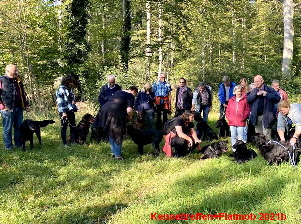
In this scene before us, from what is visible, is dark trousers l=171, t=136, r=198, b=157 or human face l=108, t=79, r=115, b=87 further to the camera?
human face l=108, t=79, r=115, b=87

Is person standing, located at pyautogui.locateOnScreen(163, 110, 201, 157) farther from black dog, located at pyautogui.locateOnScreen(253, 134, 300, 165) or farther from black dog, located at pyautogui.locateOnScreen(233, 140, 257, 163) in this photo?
black dog, located at pyautogui.locateOnScreen(253, 134, 300, 165)

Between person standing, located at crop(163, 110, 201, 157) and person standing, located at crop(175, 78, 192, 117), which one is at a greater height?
person standing, located at crop(175, 78, 192, 117)

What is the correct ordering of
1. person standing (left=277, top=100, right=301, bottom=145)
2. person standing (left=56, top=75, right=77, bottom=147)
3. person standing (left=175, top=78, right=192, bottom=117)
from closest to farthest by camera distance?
person standing (left=277, top=100, right=301, bottom=145) → person standing (left=56, top=75, right=77, bottom=147) → person standing (left=175, top=78, right=192, bottom=117)

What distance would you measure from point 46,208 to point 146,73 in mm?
12629

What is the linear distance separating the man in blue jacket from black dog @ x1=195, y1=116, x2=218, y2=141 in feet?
5.07

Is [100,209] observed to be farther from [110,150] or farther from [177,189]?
[110,150]

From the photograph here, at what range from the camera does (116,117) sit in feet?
20.9

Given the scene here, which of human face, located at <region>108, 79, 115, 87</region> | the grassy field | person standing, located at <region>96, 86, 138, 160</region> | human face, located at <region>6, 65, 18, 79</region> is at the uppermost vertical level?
human face, located at <region>6, 65, 18, 79</region>

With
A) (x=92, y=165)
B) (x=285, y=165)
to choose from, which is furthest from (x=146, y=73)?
(x=285, y=165)

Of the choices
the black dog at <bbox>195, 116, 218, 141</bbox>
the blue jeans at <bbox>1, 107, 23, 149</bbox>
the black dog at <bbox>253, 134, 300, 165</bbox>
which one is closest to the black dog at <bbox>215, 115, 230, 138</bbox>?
the black dog at <bbox>195, 116, 218, 141</bbox>

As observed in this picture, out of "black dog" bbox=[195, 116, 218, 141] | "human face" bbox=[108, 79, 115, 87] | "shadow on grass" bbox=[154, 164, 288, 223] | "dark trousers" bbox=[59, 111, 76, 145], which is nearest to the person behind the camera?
"shadow on grass" bbox=[154, 164, 288, 223]

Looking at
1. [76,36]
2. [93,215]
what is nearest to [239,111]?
[93,215]

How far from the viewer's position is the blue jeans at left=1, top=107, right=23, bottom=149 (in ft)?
21.7

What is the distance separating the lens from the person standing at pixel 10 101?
650cm
